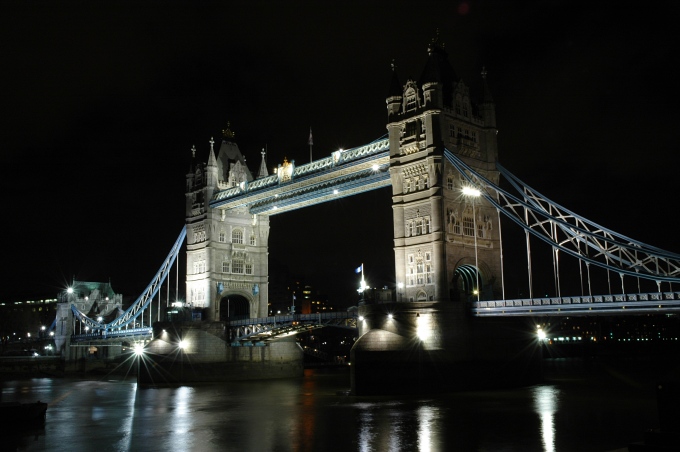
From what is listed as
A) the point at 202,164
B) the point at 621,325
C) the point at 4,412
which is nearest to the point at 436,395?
the point at 4,412

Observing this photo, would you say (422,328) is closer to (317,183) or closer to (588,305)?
(588,305)

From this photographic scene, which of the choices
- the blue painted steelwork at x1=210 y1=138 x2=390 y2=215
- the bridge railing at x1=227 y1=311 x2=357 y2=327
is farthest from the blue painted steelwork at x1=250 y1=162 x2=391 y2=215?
the bridge railing at x1=227 y1=311 x2=357 y2=327

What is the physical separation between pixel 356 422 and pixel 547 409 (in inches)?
365

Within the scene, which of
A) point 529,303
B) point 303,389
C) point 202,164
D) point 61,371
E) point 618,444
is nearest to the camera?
point 618,444

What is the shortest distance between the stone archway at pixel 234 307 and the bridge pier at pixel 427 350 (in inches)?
1105

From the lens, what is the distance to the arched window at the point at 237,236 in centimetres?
6819

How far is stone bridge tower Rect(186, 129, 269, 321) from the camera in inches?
2586

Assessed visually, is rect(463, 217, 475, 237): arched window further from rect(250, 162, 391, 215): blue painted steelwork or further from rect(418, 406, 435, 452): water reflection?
rect(418, 406, 435, 452): water reflection

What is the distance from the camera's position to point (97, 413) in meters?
38.3

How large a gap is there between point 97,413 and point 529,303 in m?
23.9

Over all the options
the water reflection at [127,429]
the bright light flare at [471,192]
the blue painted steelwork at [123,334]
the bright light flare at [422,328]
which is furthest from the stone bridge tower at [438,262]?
the blue painted steelwork at [123,334]

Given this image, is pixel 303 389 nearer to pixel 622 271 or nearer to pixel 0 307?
pixel 622 271

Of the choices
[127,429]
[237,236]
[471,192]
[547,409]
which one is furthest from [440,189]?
[237,236]

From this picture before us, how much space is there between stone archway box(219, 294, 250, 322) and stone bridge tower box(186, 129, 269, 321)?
0.32 ft
